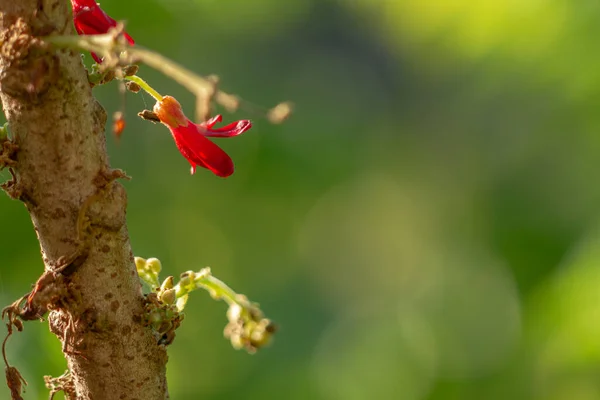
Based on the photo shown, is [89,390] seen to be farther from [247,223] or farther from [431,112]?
[431,112]

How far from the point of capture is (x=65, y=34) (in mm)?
596

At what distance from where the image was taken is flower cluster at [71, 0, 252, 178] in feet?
2.17

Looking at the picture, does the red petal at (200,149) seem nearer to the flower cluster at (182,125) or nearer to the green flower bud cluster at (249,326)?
the flower cluster at (182,125)

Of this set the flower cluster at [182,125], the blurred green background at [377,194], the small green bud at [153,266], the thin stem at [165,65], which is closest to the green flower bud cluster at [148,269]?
the small green bud at [153,266]

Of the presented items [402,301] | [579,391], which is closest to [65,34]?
[579,391]

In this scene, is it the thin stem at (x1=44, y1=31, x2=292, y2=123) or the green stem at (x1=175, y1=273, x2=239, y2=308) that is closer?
the thin stem at (x1=44, y1=31, x2=292, y2=123)

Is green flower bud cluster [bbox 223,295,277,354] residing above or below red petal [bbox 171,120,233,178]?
below

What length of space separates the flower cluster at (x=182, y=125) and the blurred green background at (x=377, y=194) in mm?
2745

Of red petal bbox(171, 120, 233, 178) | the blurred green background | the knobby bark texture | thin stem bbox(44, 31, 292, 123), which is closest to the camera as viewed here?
thin stem bbox(44, 31, 292, 123)

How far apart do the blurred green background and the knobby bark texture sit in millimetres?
2722

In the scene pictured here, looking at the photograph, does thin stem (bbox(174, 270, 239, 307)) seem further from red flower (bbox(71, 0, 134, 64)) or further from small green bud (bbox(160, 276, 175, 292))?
red flower (bbox(71, 0, 134, 64))

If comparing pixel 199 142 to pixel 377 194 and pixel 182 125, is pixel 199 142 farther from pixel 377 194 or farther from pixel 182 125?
pixel 377 194

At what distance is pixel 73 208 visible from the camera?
25.0 inches

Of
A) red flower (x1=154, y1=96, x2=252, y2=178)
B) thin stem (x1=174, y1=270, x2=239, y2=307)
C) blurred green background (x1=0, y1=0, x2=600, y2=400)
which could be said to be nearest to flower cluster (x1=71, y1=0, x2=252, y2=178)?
red flower (x1=154, y1=96, x2=252, y2=178)
